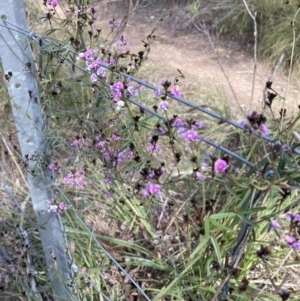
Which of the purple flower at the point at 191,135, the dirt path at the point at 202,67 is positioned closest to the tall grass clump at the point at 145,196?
the purple flower at the point at 191,135

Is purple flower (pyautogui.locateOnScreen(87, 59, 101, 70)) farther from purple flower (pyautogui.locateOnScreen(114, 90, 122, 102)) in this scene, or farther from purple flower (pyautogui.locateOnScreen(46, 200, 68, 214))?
purple flower (pyautogui.locateOnScreen(46, 200, 68, 214))

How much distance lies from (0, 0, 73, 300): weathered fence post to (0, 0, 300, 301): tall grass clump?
32 mm

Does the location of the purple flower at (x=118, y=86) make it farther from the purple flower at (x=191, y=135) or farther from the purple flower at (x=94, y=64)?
the purple flower at (x=191, y=135)

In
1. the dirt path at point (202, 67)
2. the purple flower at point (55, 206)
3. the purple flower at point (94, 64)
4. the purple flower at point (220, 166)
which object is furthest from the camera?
the dirt path at point (202, 67)

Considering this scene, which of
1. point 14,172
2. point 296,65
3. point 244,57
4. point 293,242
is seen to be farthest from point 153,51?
point 293,242

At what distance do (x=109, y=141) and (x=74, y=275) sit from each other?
0.42 m

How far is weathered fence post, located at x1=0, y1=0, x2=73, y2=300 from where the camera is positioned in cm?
114

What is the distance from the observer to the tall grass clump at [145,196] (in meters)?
0.82

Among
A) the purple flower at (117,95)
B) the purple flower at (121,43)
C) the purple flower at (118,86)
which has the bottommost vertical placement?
the purple flower at (117,95)

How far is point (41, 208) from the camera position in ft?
4.41

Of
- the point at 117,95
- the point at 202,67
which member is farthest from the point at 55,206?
the point at 202,67

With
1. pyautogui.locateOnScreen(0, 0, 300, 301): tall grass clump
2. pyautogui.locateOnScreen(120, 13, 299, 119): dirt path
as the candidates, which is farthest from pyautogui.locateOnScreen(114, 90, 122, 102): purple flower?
pyautogui.locateOnScreen(120, 13, 299, 119): dirt path

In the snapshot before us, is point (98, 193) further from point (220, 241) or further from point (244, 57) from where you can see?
point (244, 57)

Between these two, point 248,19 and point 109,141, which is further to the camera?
point 248,19
